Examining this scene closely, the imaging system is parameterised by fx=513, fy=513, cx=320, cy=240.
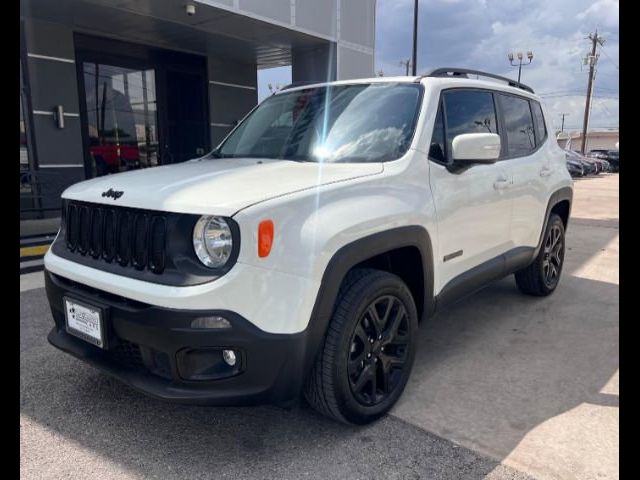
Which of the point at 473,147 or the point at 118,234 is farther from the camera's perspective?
the point at 473,147

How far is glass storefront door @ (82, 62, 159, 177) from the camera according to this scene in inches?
420

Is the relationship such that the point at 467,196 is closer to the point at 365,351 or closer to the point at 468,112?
the point at 468,112

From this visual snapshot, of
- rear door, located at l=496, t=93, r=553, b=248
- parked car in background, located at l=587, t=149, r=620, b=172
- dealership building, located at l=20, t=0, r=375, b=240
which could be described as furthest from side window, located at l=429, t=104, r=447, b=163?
parked car in background, located at l=587, t=149, r=620, b=172

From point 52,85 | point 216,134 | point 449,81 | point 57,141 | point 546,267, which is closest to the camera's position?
point 449,81

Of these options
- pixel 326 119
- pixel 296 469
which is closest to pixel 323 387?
pixel 296 469

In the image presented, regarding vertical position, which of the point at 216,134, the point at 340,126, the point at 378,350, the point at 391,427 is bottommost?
the point at 391,427

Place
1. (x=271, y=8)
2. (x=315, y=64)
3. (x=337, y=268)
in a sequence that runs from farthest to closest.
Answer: (x=315, y=64) < (x=271, y=8) < (x=337, y=268)

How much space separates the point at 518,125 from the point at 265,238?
299 centimetres

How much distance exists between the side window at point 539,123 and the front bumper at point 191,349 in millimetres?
3341

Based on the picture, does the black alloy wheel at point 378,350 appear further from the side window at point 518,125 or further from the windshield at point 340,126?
the side window at point 518,125

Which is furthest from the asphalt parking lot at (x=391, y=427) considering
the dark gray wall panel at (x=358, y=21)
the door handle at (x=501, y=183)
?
A: the dark gray wall panel at (x=358, y=21)

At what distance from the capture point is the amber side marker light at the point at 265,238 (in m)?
2.08

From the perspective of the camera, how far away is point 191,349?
2.12m

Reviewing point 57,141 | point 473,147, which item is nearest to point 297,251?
point 473,147
